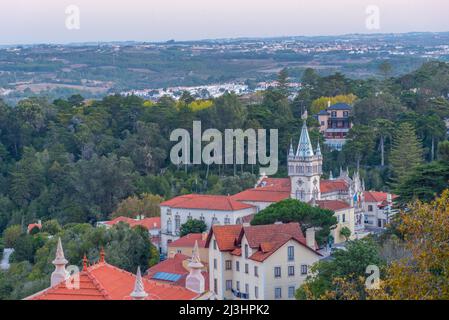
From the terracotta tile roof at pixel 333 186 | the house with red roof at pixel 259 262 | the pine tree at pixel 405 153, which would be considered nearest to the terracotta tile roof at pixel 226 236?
the house with red roof at pixel 259 262

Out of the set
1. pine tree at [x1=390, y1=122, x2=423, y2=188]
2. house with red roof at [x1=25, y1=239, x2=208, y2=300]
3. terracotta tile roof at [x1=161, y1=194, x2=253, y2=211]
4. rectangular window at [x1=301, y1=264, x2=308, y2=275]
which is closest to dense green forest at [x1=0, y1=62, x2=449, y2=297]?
pine tree at [x1=390, y1=122, x2=423, y2=188]

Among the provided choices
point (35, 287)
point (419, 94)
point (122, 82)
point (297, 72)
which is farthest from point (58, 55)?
point (35, 287)

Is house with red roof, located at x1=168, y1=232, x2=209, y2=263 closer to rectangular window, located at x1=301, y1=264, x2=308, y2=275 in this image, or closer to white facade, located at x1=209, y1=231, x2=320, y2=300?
white facade, located at x1=209, y1=231, x2=320, y2=300

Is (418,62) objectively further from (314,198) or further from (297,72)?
(314,198)

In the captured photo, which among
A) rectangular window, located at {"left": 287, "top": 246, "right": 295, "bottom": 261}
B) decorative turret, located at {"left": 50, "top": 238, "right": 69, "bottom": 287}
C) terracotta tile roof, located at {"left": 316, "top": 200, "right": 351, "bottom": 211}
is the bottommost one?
terracotta tile roof, located at {"left": 316, "top": 200, "right": 351, "bottom": 211}

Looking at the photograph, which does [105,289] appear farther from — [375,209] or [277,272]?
[375,209]

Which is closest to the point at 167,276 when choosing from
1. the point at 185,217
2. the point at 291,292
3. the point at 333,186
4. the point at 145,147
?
the point at 291,292
